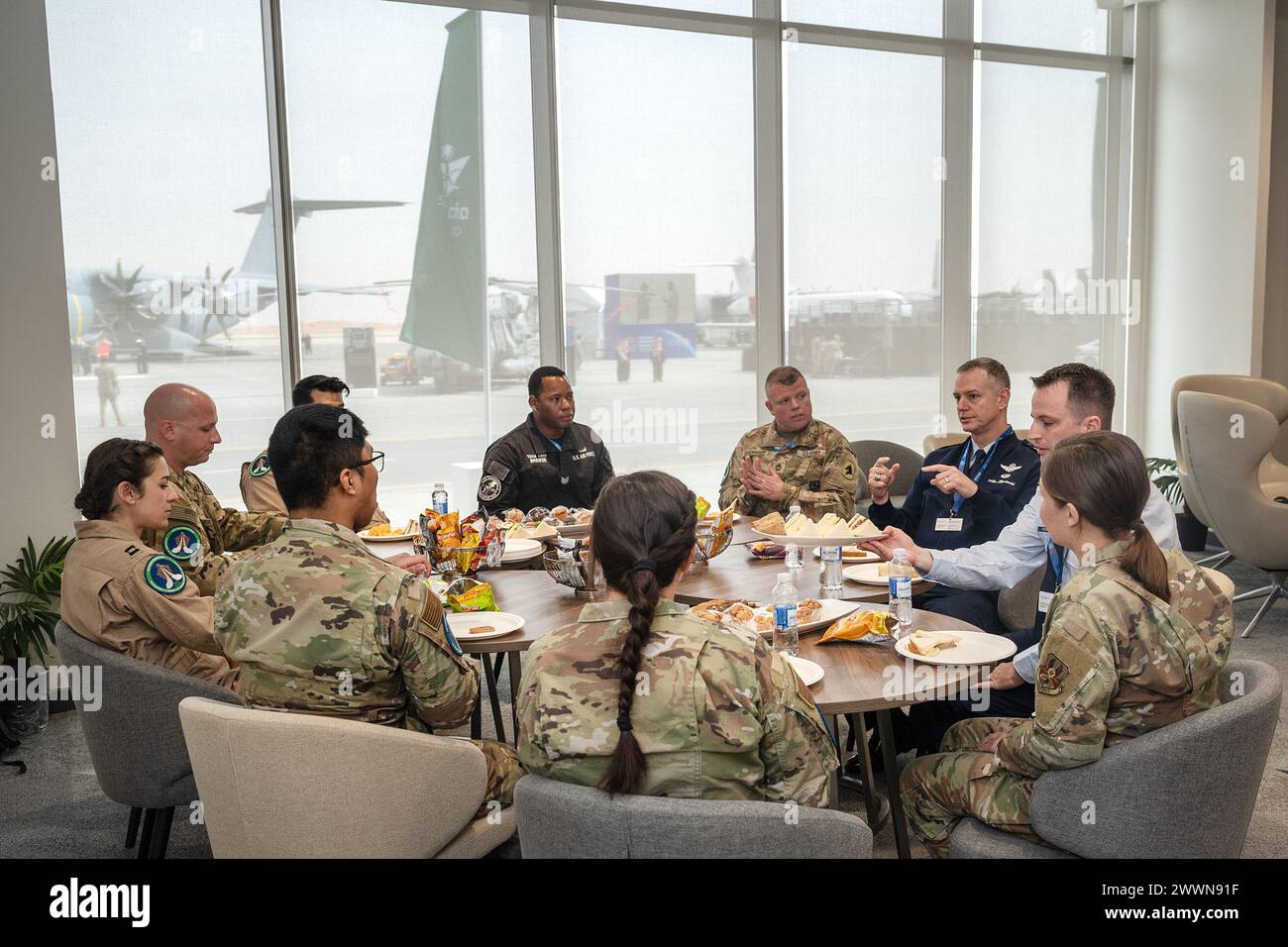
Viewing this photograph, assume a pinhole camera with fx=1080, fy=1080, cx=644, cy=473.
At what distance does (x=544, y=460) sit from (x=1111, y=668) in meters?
3.37

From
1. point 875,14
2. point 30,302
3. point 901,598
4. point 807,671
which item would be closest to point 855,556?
point 901,598

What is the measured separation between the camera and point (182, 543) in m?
3.57

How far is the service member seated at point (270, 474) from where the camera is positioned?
4.63 m

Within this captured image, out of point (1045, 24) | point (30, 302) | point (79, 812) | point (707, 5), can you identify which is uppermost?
point (1045, 24)

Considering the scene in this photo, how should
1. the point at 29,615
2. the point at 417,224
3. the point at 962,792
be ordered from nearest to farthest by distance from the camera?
the point at 962,792 → the point at 29,615 → the point at 417,224

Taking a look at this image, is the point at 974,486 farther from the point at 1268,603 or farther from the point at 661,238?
the point at 661,238

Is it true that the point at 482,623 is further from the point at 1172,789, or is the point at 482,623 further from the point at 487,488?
the point at 487,488

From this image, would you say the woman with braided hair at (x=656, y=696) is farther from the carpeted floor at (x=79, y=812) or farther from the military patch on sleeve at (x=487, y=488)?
the military patch on sleeve at (x=487, y=488)

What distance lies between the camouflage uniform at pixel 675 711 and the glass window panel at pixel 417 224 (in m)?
4.32

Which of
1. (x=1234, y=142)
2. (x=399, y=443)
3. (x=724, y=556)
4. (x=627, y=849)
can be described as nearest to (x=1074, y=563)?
(x=724, y=556)

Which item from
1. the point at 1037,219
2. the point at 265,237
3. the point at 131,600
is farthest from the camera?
the point at 1037,219

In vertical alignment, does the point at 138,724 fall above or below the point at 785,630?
below

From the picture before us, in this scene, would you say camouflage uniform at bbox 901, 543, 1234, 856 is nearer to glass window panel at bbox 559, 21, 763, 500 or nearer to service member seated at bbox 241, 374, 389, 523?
service member seated at bbox 241, 374, 389, 523

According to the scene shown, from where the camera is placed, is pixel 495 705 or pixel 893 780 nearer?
pixel 893 780
